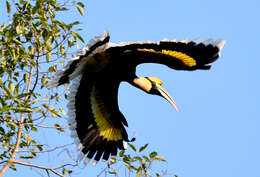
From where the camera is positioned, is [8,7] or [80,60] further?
[80,60]

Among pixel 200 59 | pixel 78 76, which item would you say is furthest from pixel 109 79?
pixel 200 59

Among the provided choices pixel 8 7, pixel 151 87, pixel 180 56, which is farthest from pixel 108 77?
pixel 8 7

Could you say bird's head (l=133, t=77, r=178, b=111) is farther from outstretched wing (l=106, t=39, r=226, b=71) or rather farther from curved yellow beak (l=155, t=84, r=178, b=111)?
outstretched wing (l=106, t=39, r=226, b=71)

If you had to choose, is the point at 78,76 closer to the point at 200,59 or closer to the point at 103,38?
the point at 103,38

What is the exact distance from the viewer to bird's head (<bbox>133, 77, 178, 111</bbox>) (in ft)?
15.0

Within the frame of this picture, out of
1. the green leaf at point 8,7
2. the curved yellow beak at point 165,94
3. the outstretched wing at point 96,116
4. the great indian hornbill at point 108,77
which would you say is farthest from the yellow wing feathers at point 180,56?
the green leaf at point 8,7

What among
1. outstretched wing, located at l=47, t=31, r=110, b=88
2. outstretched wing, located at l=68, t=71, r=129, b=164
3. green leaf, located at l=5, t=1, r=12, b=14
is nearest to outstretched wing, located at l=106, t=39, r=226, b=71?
outstretched wing, located at l=47, t=31, r=110, b=88

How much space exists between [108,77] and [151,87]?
20.3 inches

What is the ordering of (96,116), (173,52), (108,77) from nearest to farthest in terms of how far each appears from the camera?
1. (173,52)
2. (108,77)
3. (96,116)

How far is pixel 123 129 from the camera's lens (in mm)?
4746

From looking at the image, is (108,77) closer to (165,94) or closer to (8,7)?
(165,94)

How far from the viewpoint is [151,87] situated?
466 centimetres

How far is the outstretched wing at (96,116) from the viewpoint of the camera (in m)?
4.49

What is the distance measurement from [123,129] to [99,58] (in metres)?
0.98
